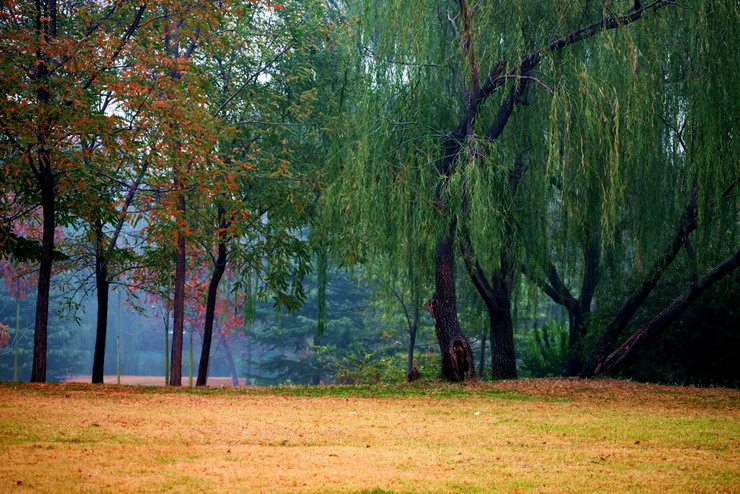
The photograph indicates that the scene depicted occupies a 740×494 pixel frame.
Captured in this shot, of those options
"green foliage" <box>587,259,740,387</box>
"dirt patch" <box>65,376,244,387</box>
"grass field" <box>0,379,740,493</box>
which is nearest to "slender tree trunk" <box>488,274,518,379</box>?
"green foliage" <box>587,259,740,387</box>

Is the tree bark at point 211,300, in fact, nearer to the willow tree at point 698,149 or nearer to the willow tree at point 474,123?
the willow tree at point 474,123

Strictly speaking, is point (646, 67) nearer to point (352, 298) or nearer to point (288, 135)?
point (288, 135)

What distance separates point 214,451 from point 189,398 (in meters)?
4.44

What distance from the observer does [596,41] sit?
35.7ft

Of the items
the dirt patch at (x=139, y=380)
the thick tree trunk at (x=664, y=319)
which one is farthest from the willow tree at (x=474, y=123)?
the dirt patch at (x=139, y=380)

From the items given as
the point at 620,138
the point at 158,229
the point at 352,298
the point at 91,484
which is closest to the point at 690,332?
the point at 620,138

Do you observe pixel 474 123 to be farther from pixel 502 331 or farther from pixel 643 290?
pixel 502 331

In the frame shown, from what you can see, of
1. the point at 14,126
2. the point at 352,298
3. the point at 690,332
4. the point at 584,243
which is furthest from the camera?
the point at 352,298

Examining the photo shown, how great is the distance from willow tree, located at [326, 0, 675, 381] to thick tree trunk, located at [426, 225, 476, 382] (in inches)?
0.7

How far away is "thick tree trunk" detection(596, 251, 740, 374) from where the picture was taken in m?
11.9

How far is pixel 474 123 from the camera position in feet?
37.6

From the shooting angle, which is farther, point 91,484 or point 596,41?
point 596,41

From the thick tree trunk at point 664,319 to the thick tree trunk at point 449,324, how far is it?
2834 millimetres

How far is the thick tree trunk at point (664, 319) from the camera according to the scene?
39.1 ft
